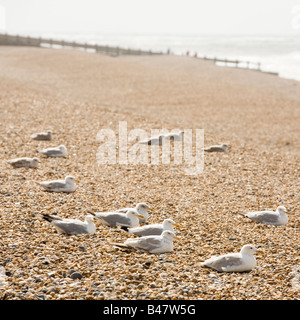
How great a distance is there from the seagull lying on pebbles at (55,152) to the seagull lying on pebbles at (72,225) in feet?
14.4

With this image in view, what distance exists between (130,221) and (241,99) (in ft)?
57.1

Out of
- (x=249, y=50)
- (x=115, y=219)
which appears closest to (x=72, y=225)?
(x=115, y=219)

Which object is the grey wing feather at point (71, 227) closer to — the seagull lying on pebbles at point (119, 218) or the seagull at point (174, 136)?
the seagull lying on pebbles at point (119, 218)

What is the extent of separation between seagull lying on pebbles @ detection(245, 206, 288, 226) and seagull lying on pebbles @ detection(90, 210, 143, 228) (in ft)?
6.33

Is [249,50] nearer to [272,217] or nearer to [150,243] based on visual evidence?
[272,217]

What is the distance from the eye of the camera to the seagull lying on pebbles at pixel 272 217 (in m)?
7.56

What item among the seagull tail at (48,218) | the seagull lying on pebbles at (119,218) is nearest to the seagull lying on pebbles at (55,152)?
the seagull lying on pebbles at (119,218)

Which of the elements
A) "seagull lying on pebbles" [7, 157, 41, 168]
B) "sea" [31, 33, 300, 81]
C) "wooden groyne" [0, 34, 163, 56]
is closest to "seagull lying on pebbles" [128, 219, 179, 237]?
"seagull lying on pebbles" [7, 157, 41, 168]

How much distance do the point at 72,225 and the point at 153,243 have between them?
1.19 m

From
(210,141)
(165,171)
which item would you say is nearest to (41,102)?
(210,141)

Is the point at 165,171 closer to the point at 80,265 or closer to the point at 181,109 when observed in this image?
the point at 80,265

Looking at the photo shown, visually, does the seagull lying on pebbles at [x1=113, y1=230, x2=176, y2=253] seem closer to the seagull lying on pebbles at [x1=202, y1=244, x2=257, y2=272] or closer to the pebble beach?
the pebble beach

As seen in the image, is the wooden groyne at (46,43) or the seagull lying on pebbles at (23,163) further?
the wooden groyne at (46,43)

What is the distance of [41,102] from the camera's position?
57.2ft
